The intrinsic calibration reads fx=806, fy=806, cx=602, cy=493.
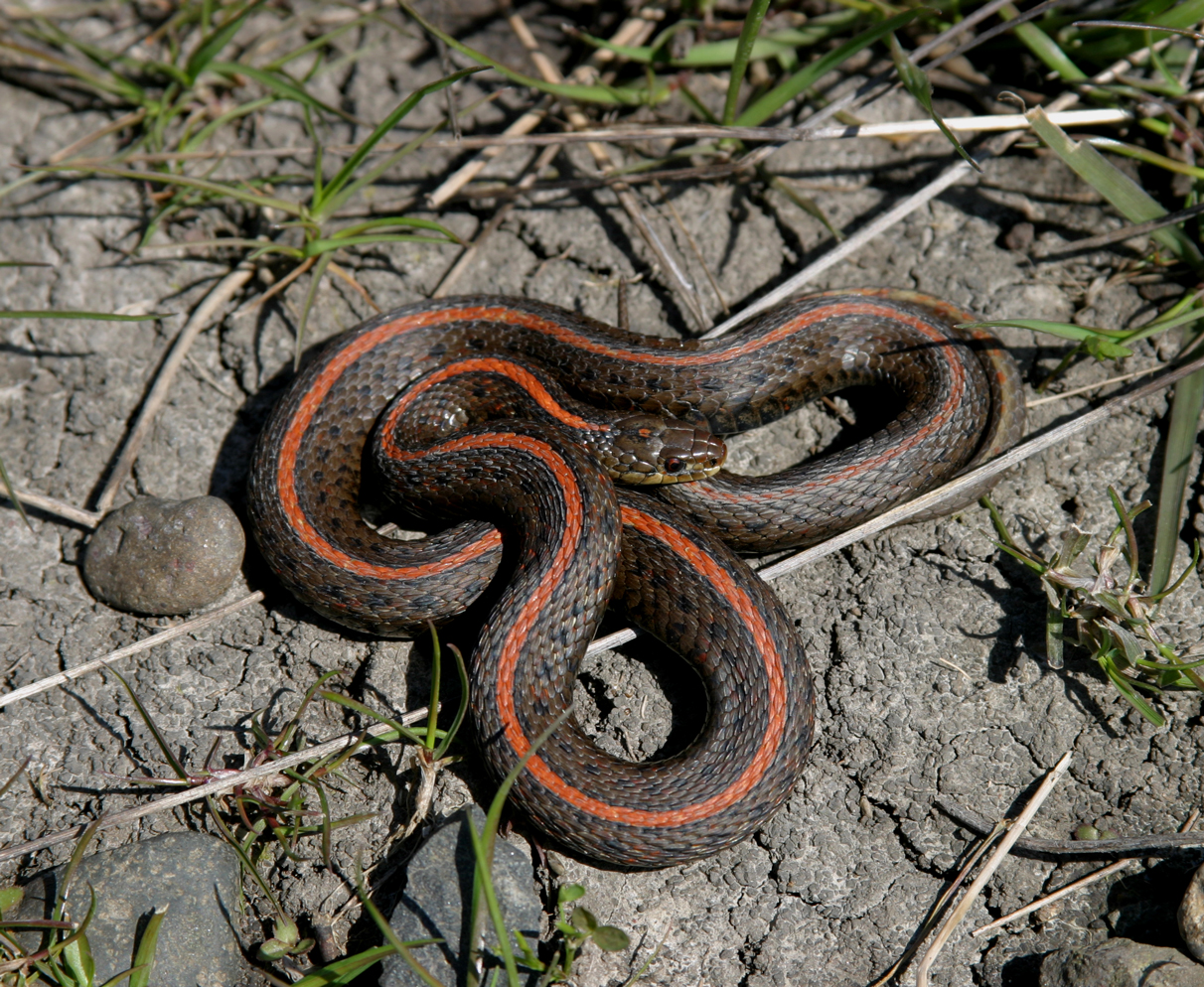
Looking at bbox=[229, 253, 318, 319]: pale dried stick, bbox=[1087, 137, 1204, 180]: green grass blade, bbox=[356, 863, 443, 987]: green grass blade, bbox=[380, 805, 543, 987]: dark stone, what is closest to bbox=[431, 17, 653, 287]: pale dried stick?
bbox=[229, 253, 318, 319]: pale dried stick

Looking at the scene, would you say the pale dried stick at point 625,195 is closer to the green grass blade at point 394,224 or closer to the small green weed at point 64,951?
the green grass blade at point 394,224

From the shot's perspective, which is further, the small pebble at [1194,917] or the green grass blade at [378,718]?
the green grass blade at [378,718]

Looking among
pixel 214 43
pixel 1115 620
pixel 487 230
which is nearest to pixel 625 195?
pixel 487 230

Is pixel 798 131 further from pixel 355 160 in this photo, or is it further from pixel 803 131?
pixel 355 160

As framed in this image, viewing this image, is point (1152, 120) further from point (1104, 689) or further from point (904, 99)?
point (1104, 689)

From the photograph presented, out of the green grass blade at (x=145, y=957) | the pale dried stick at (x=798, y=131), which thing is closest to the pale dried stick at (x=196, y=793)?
the green grass blade at (x=145, y=957)

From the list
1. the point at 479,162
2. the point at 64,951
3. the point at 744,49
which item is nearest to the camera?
the point at 64,951
